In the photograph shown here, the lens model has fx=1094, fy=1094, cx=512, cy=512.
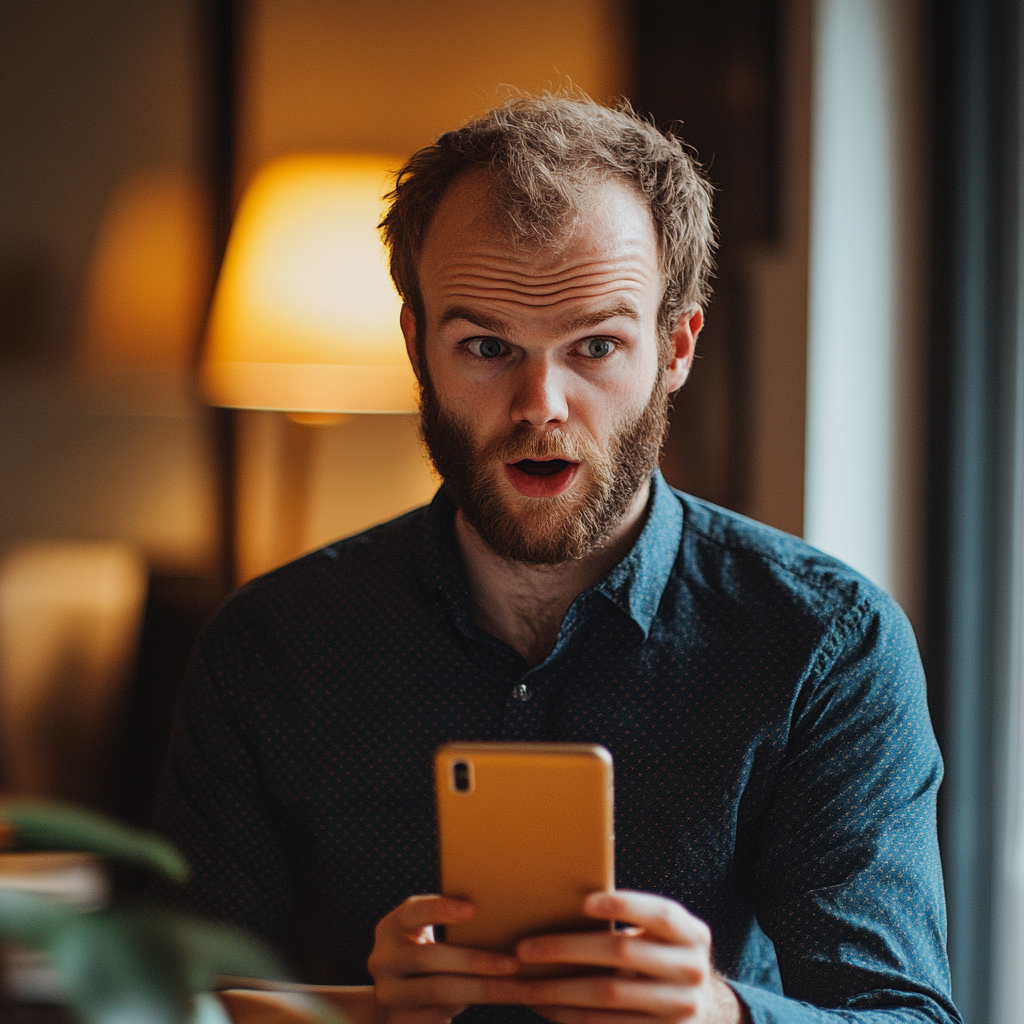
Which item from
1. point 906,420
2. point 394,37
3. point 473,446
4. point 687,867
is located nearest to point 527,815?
point 687,867

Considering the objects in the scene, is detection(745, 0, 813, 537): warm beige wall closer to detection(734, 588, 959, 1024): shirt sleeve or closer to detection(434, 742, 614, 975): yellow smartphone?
detection(734, 588, 959, 1024): shirt sleeve

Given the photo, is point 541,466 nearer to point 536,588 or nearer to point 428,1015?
point 536,588

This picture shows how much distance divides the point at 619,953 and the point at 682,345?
2.46 feet

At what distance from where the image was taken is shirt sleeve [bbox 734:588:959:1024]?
917 millimetres

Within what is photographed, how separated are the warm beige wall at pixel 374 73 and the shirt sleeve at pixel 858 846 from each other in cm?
130

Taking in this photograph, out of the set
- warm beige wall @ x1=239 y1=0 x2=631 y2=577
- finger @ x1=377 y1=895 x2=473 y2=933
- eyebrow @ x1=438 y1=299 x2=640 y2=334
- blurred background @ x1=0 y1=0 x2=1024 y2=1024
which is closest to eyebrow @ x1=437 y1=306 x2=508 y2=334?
eyebrow @ x1=438 y1=299 x2=640 y2=334

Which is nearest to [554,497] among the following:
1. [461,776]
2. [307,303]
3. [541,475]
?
[541,475]

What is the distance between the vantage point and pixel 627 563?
1128mm

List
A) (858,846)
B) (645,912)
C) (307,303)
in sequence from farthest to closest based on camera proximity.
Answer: (307,303)
(858,846)
(645,912)

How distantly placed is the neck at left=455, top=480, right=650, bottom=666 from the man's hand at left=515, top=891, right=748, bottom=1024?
0.44 metres

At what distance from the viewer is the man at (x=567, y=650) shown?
1.05 metres

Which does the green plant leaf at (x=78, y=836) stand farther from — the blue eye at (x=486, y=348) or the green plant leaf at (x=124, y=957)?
the blue eye at (x=486, y=348)

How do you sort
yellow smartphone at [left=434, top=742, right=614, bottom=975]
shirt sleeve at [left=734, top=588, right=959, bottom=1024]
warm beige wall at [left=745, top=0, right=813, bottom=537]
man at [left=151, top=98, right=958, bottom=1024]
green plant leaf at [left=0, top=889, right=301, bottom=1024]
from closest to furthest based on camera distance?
green plant leaf at [left=0, top=889, right=301, bottom=1024], yellow smartphone at [left=434, top=742, right=614, bottom=975], shirt sleeve at [left=734, top=588, right=959, bottom=1024], man at [left=151, top=98, right=958, bottom=1024], warm beige wall at [left=745, top=0, right=813, bottom=537]

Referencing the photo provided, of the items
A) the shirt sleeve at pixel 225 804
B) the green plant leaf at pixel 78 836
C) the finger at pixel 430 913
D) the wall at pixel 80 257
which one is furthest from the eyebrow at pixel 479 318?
the wall at pixel 80 257
